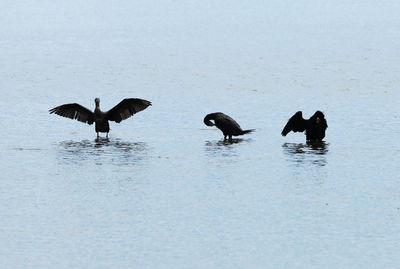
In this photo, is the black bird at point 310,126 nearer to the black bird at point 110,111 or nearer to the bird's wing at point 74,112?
the black bird at point 110,111

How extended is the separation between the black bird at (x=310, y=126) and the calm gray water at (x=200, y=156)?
28 centimetres

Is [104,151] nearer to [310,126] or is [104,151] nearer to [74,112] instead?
[74,112]

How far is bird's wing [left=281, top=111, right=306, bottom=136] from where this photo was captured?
707 inches

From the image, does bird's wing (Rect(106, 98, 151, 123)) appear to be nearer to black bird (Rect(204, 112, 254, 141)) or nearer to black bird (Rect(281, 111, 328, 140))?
black bird (Rect(204, 112, 254, 141))

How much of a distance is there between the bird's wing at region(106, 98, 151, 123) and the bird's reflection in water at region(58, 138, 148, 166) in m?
0.90

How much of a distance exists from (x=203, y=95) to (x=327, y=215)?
39.0 ft

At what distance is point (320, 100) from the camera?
2253 centimetres

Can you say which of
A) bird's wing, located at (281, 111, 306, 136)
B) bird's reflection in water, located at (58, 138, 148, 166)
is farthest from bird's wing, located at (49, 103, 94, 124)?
bird's wing, located at (281, 111, 306, 136)

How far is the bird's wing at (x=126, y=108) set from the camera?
18922 millimetres

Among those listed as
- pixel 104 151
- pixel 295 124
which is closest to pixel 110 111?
pixel 104 151

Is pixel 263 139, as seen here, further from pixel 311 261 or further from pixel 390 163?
pixel 311 261

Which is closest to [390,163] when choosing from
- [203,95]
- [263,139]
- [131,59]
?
[263,139]

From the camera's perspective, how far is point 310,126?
58.5 ft

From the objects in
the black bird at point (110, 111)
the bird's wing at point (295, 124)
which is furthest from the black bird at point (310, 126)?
the black bird at point (110, 111)
